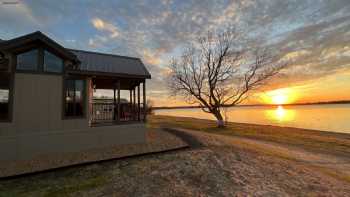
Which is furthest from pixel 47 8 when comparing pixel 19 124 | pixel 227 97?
pixel 227 97

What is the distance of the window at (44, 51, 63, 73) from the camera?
7.77 m

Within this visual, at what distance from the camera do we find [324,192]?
4.89 m

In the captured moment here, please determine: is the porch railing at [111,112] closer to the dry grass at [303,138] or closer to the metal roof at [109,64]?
the metal roof at [109,64]

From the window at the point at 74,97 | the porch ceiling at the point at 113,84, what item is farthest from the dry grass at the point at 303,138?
the window at the point at 74,97

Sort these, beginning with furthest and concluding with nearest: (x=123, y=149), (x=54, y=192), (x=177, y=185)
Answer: (x=123, y=149)
(x=177, y=185)
(x=54, y=192)

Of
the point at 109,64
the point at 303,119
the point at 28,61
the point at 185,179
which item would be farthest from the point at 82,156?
the point at 303,119

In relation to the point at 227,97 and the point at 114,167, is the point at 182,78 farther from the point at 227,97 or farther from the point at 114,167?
the point at 114,167

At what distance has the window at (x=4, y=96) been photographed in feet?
23.0

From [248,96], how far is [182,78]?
694 cm

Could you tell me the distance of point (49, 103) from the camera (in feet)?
25.2

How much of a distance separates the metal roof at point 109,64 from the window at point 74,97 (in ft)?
2.38

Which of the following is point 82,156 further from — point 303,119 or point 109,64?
point 303,119

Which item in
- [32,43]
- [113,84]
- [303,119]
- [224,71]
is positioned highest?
[224,71]

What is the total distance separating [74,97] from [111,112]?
6.71 ft
